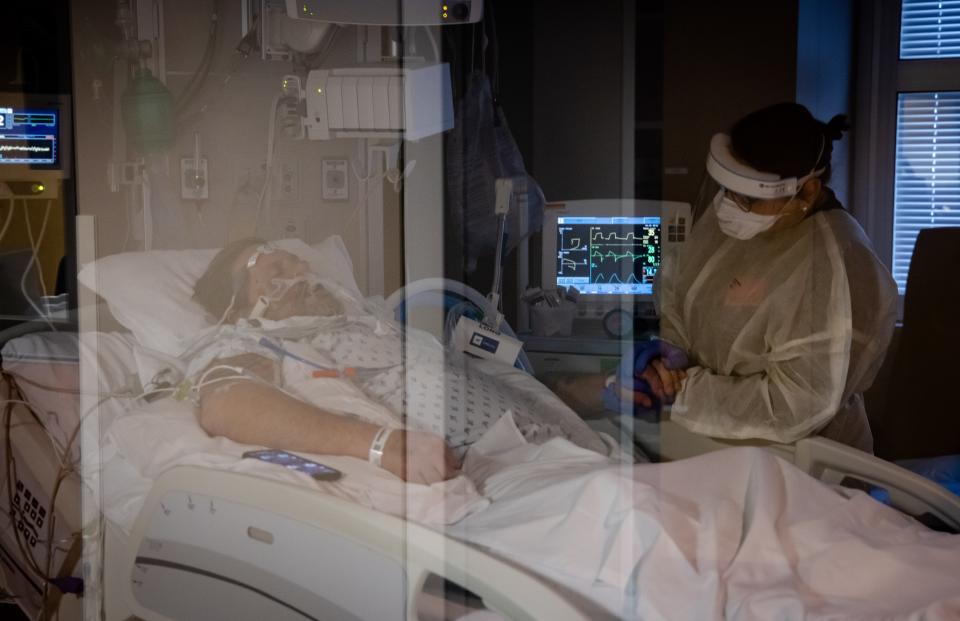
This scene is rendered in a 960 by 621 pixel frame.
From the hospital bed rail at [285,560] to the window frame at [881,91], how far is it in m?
0.83

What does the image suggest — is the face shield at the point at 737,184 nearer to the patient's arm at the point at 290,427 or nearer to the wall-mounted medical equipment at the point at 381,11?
the wall-mounted medical equipment at the point at 381,11

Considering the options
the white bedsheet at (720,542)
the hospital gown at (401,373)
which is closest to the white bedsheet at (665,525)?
the white bedsheet at (720,542)

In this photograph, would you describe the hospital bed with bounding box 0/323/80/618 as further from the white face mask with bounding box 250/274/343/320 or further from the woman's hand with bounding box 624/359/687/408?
the woman's hand with bounding box 624/359/687/408

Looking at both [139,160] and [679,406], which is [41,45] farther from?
[679,406]

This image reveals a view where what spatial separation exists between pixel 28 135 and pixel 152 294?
0.34 m

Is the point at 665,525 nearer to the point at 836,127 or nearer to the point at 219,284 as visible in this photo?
the point at 836,127

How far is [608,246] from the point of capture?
76.1 inches

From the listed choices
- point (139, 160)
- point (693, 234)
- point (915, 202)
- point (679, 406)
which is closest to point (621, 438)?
point (679, 406)

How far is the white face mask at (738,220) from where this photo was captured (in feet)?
5.31

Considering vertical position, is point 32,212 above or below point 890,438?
above

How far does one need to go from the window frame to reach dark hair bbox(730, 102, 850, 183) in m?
0.05

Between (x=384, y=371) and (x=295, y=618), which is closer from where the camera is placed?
(x=295, y=618)

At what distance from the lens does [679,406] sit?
5.72 ft

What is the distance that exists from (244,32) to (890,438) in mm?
1378
